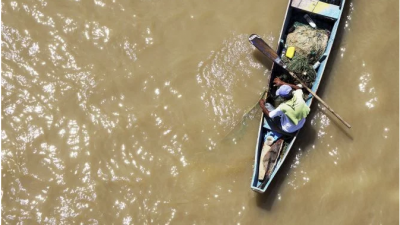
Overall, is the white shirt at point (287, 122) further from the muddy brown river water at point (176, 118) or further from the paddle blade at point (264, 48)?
the paddle blade at point (264, 48)

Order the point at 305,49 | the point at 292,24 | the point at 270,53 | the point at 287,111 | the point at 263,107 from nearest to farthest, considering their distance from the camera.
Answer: the point at 287,111
the point at 263,107
the point at 270,53
the point at 305,49
the point at 292,24

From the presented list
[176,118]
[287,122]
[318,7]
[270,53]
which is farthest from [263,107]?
[318,7]

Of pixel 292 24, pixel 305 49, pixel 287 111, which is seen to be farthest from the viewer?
pixel 292 24

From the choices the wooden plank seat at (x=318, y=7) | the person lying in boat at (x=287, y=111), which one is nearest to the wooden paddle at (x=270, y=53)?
the person lying in boat at (x=287, y=111)

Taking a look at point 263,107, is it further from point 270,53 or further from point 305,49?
point 305,49

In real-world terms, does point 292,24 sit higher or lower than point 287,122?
higher

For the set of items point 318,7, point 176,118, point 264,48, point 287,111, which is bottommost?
point 287,111
